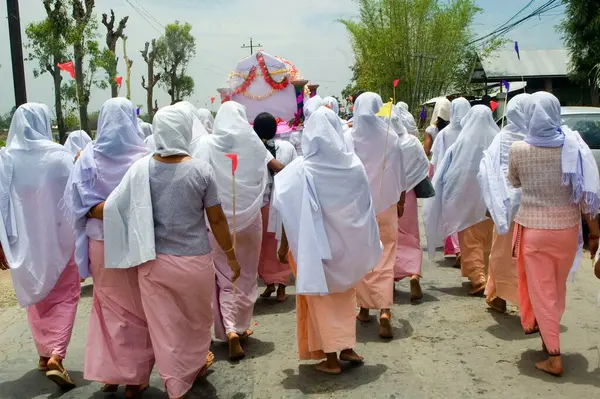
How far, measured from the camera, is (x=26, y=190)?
4.96m

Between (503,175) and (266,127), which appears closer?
(503,175)

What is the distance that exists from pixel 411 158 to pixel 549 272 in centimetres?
213

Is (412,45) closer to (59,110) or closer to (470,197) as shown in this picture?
(59,110)

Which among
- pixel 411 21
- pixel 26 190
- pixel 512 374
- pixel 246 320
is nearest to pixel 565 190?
pixel 512 374

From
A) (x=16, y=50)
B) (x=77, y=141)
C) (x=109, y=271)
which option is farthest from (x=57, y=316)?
(x=16, y=50)

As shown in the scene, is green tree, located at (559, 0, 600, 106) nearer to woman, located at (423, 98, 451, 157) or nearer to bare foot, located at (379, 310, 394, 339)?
woman, located at (423, 98, 451, 157)

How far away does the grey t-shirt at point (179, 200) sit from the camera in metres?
4.05

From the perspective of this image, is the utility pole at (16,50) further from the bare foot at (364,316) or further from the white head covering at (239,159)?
the bare foot at (364,316)

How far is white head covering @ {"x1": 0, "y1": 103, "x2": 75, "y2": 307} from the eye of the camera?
493 centimetres

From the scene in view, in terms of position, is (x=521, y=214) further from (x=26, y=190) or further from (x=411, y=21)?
(x=411, y=21)

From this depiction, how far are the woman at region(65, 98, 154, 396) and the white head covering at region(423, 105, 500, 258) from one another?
3542 millimetres

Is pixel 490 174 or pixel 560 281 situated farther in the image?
pixel 490 174

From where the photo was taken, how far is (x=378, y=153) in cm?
602

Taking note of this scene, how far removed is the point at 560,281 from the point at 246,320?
7.94 ft
